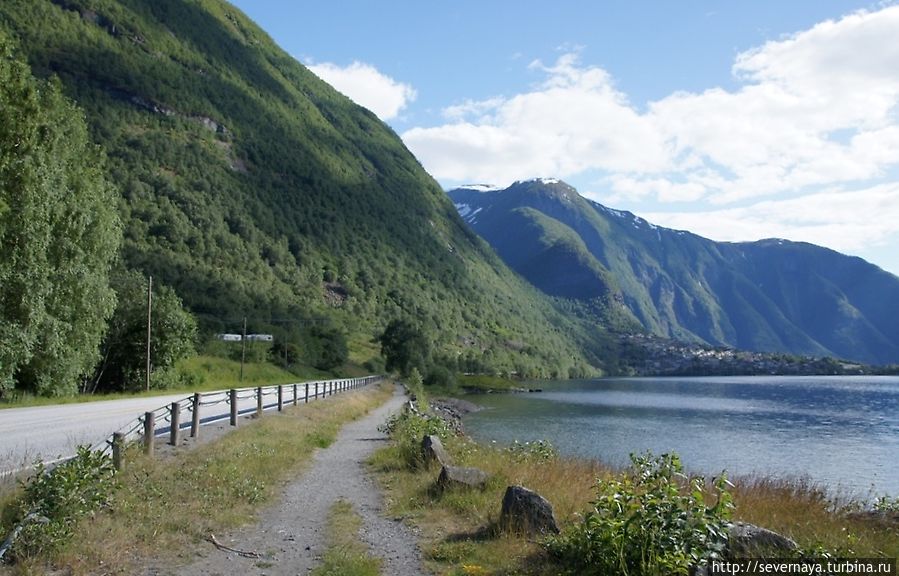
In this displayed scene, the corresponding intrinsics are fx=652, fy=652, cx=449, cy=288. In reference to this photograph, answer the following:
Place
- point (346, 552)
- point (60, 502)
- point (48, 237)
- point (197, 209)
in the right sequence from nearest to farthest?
point (60, 502) < point (346, 552) < point (48, 237) < point (197, 209)

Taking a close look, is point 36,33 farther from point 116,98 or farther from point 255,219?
point 255,219

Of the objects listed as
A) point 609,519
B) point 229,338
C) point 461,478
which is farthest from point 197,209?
point 609,519

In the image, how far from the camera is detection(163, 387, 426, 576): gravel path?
28.2 feet

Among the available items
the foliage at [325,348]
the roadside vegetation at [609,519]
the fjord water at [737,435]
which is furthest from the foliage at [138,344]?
the foliage at [325,348]

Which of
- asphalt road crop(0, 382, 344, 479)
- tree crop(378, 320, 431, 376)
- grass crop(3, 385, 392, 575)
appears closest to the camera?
grass crop(3, 385, 392, 575)

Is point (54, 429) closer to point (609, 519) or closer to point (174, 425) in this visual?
point (174, 425)

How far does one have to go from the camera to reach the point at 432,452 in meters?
16.3

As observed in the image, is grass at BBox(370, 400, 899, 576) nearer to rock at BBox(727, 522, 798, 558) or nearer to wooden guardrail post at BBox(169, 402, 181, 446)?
rock at BBox(727, 522, 798, 558)

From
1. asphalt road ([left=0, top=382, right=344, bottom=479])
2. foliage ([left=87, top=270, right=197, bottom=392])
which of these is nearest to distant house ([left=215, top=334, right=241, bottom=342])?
foliage ([left=87, top=270, right=197, bottom=392])

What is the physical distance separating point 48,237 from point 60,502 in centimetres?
2342

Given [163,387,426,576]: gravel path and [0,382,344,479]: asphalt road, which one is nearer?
[163,387,426,576]: gravel path

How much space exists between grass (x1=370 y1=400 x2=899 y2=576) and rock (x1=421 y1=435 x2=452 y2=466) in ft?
1.11

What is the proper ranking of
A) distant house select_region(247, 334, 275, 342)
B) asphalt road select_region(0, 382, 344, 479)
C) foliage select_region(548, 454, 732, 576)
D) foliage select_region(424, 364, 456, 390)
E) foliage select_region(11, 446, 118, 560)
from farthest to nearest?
foliage select_region(424, 364, 456, 390)
distant house select_region(247, 334, 275, 342)
asphalt road select_region(0, 382, 344, 479)
foliage select_region(11, 446, 118, 560)
foliage select_region(548, 454, 732, 576)

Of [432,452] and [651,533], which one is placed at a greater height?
[651,533]
